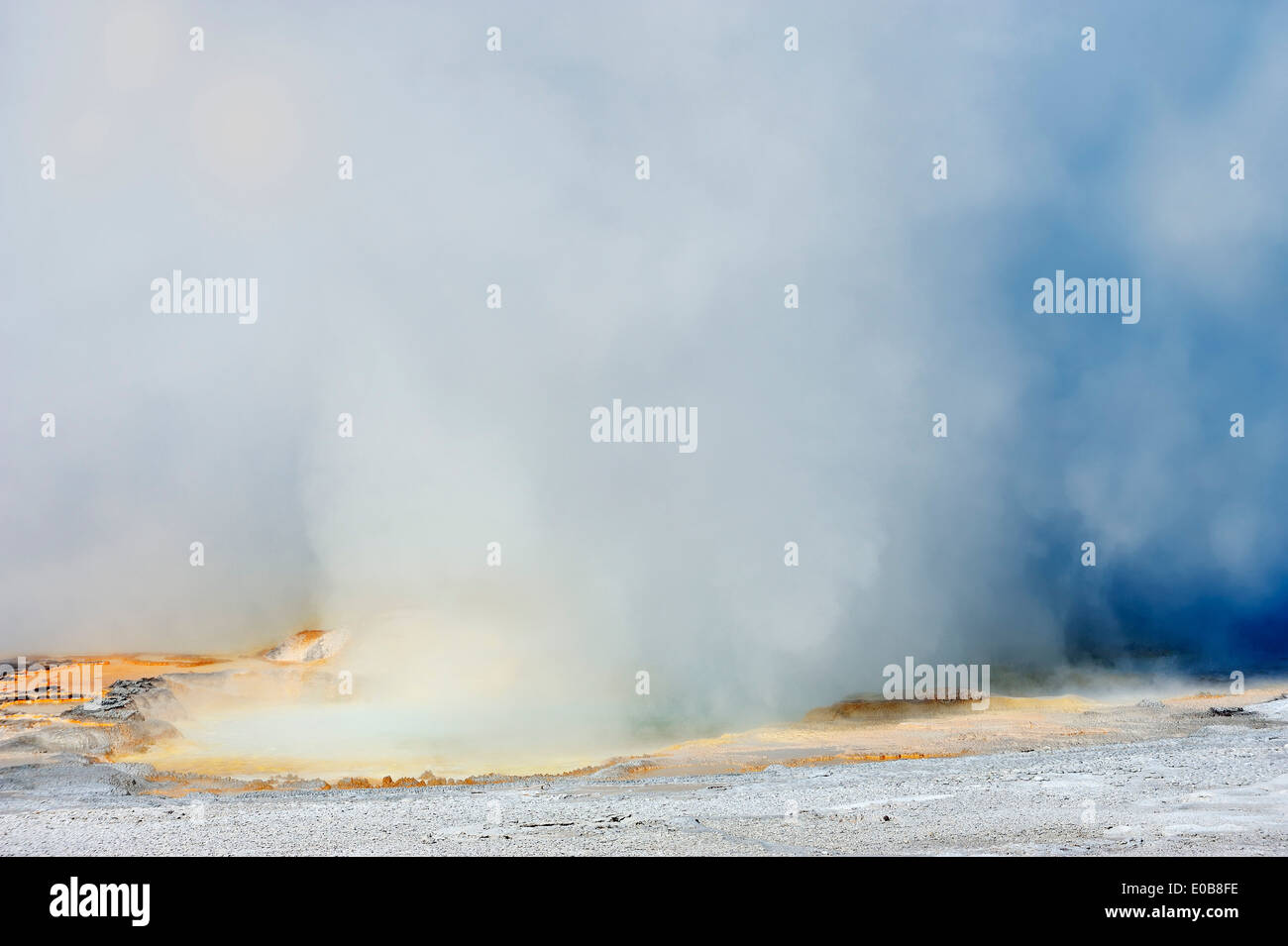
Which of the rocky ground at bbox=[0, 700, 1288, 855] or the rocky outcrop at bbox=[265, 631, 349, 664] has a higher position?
the rocky ground at bbox=[0, 700, 1288, 855]

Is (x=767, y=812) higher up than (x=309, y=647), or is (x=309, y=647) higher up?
(x=767, y=812)

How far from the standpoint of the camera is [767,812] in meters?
12.0

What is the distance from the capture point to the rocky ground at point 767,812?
1012cm

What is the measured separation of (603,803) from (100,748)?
14615 mm

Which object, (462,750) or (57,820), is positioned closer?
(57,820)

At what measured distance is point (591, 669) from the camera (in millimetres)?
31609

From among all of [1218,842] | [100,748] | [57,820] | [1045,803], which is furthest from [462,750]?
[1218,842]

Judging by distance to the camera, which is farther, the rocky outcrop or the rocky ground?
the rocky outcrop

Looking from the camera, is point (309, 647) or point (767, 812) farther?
point (309, 647)

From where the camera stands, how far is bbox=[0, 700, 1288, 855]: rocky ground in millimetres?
10117

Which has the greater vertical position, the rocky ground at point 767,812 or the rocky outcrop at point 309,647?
the rocky ground at point 767,812
